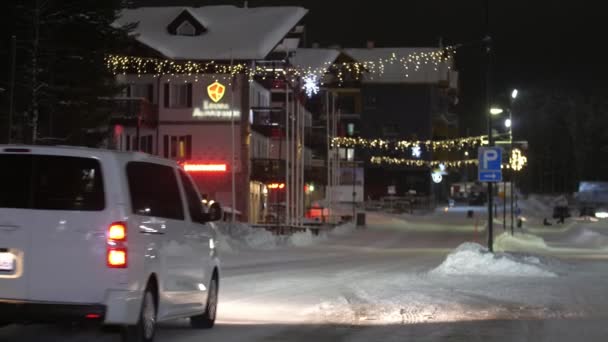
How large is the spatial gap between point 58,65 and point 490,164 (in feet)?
51.4

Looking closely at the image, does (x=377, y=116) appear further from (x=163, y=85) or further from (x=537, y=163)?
(x=163, y=85)

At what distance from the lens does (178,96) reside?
5391cm

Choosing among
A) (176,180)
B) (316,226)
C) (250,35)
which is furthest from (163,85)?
(176,180)

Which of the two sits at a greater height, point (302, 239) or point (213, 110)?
point (213, 110)

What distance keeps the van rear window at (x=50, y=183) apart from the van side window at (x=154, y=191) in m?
0.42

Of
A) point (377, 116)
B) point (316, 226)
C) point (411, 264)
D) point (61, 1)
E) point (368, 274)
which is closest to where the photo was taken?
point (368, 274)

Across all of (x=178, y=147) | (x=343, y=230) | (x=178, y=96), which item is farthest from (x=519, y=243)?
(x=178, y=96)

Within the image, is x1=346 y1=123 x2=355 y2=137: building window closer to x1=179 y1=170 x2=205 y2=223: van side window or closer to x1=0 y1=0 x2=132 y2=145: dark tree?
x1=0 y1=0 x2=132 y2=145: dark tree

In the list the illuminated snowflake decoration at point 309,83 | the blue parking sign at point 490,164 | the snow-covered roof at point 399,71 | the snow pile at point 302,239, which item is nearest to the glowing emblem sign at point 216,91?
the illuminated snowflake decoration at point 309,83

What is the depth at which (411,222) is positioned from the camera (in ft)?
238

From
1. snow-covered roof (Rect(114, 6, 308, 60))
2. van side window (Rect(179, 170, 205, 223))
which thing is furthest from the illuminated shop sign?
van side window (Rect(179, 170, 205, 223))

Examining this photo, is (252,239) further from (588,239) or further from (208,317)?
(208,317)

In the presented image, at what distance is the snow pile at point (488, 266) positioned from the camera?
2270 cm

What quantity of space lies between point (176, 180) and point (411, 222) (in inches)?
2440
